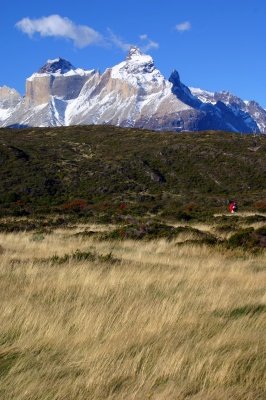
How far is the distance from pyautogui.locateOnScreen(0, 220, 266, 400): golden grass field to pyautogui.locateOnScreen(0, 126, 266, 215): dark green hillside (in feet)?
86.6

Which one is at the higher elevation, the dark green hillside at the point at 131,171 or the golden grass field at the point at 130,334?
the dark green hillside at the point at 131,171

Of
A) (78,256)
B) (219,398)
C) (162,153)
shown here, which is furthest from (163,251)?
(162,153)

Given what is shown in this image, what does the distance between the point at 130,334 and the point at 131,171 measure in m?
51.6

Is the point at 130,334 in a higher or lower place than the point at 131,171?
lower

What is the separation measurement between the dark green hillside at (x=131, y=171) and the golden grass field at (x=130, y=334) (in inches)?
1039

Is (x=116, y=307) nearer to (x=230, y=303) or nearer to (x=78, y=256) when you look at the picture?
(x=230, y=303)

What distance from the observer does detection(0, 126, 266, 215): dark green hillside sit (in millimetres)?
44562

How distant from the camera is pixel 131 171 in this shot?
186 feet

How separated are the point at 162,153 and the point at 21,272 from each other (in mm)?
55546

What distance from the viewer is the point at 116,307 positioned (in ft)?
21.0

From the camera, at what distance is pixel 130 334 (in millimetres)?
5277

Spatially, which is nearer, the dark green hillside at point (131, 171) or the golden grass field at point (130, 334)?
the golden grass field at point (130, 334)

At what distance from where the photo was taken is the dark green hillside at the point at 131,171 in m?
44.6

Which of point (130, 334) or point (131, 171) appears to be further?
point (131, 171)
